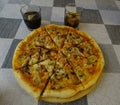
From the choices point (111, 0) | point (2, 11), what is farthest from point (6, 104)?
point (111, 0)

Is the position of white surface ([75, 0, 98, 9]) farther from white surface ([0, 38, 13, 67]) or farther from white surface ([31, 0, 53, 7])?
white surface ([0, 38, 13, 67])

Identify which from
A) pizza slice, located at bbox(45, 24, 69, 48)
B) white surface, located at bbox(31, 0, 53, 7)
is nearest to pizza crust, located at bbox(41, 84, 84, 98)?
pizza slice, located at bbox(45, 24, 69, 48)

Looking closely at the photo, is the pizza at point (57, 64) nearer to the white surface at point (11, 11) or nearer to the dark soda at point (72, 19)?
the dark soda at point (72, 19)

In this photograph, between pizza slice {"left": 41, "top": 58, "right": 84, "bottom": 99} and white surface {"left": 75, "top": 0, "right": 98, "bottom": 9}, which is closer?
pizza slice {"left": 41, "top": 58, "right": 84, "bottom": 99}

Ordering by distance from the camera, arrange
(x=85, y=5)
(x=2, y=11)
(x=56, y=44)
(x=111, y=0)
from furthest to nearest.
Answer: (x=111, y=0) < (x=85, y=5) < (x=2, y=11) < (x=56, y=44)

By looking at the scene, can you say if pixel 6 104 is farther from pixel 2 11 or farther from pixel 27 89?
pixel 2 11

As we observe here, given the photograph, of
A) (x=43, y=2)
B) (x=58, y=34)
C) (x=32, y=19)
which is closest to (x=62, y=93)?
(x=58, y=34)

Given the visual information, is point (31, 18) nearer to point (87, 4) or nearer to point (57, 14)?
point (57, 14)

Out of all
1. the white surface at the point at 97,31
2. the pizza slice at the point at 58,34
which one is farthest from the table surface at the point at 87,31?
the pizza slice at the point at 58,34

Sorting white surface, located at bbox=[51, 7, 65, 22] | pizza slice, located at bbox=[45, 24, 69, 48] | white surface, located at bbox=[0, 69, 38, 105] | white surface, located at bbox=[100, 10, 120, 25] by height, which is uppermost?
pizza slice, located at bbox=[45, 24, 69, 48]
